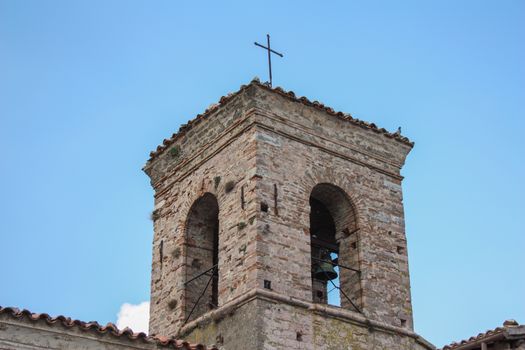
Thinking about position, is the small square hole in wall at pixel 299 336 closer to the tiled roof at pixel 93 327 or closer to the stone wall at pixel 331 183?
the stone wall at pixel 331 183

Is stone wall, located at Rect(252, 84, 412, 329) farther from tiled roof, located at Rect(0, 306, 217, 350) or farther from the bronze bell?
tiled roof, located at Rect(0, 306, 217, 350)

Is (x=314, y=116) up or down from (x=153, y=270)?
up

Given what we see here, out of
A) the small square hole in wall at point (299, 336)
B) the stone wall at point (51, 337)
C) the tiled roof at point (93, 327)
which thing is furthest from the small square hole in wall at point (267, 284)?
the stone wall at point (51, 337)

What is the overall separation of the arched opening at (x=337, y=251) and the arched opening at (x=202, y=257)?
62.4 inches

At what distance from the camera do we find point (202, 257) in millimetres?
15555

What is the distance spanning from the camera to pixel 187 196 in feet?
52.1

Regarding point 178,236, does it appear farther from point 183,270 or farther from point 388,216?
point 388,216

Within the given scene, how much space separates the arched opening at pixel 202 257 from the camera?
15.1m

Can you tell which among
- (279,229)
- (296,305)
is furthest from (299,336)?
(279,229)

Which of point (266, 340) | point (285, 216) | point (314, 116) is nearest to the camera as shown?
point (266, 340)

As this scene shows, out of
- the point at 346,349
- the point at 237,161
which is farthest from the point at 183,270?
the point at 346,349

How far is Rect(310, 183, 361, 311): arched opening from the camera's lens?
584 inches

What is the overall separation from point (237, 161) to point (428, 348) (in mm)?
4081

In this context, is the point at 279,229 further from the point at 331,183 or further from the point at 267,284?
the point at 331,183
